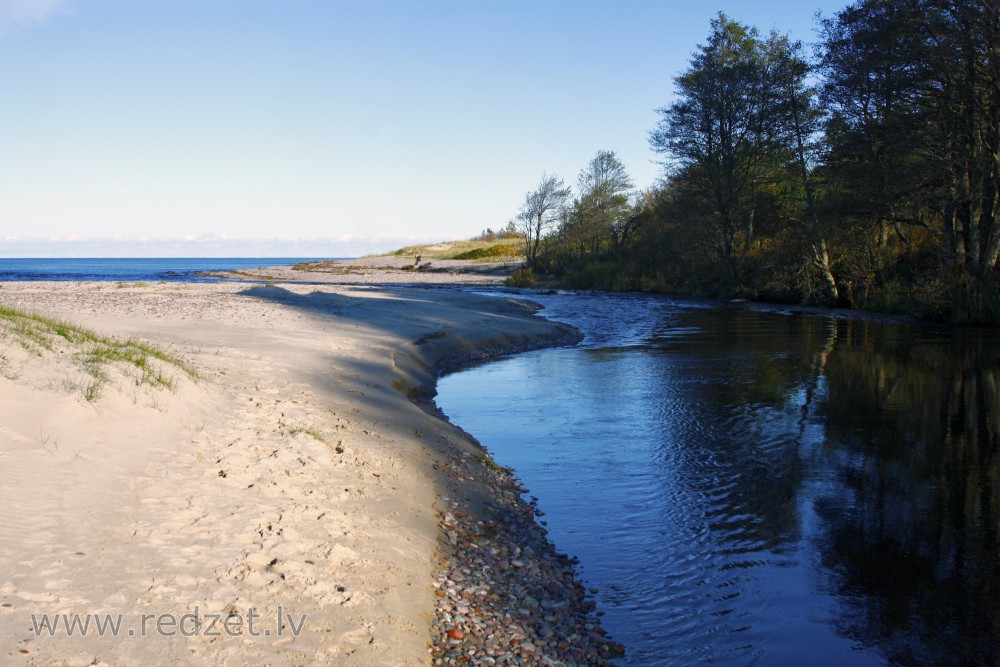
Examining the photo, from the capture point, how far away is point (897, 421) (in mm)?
11227

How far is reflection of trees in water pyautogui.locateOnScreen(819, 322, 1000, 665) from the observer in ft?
16.5

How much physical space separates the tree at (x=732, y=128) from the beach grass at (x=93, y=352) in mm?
31323

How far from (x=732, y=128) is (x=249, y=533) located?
34970mm

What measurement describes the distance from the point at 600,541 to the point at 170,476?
12.4 feet

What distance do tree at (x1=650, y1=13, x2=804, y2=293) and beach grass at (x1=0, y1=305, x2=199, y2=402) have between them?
3132 centimetres

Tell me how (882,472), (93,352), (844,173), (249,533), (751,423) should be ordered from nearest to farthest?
1. (249,533)
2. (93,352)
3. (882,472)
4. (751,423)
5. (844,173)

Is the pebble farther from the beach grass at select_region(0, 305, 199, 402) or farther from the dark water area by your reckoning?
the beach grass at select_region(0, 305, 199, 402)

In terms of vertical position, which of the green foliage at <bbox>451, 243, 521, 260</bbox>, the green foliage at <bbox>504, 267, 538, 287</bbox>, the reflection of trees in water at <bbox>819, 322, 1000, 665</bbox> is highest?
the green foliage at <bbox>451, 243, 521, 260</bbox>

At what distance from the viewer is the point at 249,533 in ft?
16.2

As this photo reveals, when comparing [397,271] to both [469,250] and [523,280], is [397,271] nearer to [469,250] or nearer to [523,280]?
[469,250]

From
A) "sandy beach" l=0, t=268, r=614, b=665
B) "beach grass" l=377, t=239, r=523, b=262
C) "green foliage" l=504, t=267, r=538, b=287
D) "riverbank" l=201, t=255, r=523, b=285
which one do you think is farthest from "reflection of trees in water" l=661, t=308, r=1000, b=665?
"beach grass" l=377, t=239, r=523, b=262

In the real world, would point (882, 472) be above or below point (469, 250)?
below

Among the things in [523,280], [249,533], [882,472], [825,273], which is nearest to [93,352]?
[249,533]

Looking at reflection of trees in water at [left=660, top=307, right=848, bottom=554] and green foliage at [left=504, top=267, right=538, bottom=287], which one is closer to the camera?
reflection of trees in water at [left=660, top=307, right=848, bottom=554]
